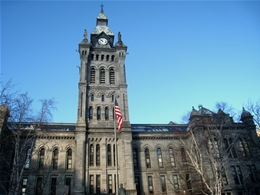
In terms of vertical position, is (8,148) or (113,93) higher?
(113,93)

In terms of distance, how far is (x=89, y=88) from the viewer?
40.6m

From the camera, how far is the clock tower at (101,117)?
3297 cm

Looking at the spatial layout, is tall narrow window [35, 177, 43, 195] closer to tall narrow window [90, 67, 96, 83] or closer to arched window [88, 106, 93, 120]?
arched window [88, 106, 93, 120]

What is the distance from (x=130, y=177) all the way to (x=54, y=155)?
12.3 m

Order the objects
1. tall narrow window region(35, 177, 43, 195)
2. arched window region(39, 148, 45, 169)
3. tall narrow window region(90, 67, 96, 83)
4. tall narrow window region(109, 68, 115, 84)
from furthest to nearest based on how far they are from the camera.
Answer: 1. tall narrow window region(109, 68, 115, 84)
2. tall narrow window region(90, 67, 96, 83)
3. arched window region(39, 148, 45, 169)
4. tall narrow window region(35, 177, 43, 195)

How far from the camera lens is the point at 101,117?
126ft

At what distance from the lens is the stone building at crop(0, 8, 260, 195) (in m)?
32.5

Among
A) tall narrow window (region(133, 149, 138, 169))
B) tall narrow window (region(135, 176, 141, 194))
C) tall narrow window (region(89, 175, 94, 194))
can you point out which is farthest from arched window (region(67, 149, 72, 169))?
tall narrow window (region(135, 176, 141, 194))

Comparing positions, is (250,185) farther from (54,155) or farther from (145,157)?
(54,155)

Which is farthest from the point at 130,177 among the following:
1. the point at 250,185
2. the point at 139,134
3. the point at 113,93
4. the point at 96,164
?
the point at 250,185

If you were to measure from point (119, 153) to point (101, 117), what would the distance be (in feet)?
22.6

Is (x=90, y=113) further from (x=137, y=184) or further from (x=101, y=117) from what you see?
(x=137, y=184)

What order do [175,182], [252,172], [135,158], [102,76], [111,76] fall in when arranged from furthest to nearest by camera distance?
[111,76]
[102,76]
[135,158]
[252,172]
[175,182]

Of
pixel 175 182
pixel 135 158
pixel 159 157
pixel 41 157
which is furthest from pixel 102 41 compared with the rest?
pixel 175 182
